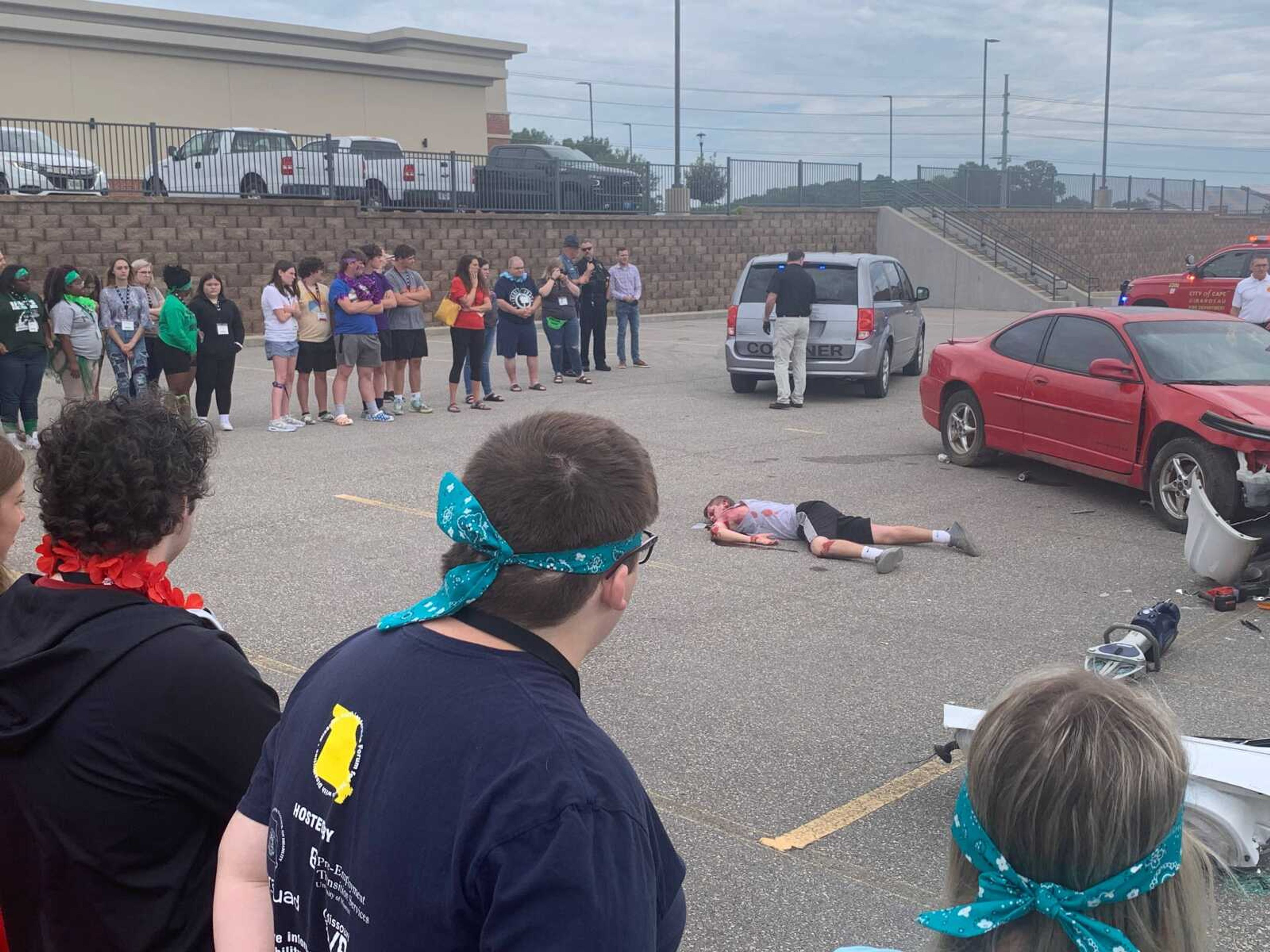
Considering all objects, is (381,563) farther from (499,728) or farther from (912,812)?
(499,728)

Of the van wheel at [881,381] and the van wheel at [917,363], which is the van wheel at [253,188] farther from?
the van wheel at [881,381]

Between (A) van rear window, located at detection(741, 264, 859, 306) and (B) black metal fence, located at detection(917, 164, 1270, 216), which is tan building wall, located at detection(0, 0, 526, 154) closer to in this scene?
(B) black metal fence, located at detection(917, 164, 1270, 216)

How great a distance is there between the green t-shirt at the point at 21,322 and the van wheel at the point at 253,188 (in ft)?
40.8

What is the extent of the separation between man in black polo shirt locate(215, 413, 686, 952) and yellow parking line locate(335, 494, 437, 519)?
24.3 ft

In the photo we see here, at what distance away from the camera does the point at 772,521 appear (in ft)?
28.5

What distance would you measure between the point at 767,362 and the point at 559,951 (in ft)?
47.1

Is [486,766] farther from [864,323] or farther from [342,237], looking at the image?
[342,237]

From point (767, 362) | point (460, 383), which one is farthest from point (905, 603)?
point (460, 383)

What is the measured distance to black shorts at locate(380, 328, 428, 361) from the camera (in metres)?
13.7

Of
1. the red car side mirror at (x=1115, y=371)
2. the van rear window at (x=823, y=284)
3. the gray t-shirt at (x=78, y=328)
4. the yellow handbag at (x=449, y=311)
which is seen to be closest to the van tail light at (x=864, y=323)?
the van rear window at (x=823, y=284)

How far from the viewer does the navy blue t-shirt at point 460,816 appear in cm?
149

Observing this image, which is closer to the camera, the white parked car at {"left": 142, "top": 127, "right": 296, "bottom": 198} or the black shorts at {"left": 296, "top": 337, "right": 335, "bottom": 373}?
the black shorts at {"left": 296, "top": 337, "right": 335, "bottom": 373}

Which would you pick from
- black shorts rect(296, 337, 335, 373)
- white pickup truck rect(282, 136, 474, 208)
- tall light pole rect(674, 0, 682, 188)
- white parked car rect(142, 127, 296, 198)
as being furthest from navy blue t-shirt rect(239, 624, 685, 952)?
tall light pole rect(674, 0, 682, 188)

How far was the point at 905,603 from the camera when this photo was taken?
730 centimetres
